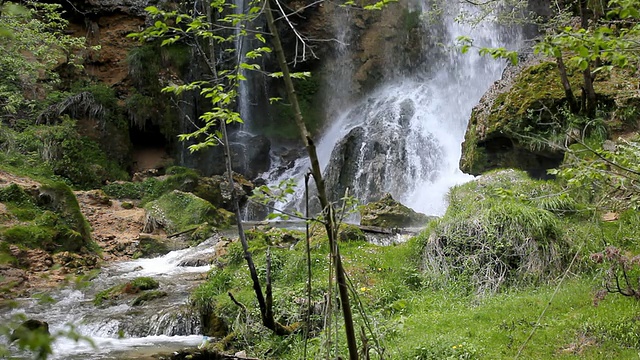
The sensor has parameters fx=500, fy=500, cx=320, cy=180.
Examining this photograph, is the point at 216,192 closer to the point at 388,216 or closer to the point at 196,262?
the point at 196,262

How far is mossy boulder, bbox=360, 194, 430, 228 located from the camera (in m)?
13.2

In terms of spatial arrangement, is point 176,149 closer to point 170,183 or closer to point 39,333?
point 170,183

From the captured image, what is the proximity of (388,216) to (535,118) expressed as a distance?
14.4ft

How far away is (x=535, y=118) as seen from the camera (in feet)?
35.8

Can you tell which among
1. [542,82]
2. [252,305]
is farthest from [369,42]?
[252,305]

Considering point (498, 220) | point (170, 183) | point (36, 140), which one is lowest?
point (498, 220)

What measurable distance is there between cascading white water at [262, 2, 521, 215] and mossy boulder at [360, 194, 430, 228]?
4.37m

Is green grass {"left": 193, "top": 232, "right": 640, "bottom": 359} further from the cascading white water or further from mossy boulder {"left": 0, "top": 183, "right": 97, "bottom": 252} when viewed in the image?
the cascading white water

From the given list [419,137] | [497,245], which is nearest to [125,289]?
[497,245]

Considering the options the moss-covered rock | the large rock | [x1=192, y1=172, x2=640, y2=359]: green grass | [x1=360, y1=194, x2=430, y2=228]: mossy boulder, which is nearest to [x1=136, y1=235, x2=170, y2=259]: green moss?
the moss-covered rock

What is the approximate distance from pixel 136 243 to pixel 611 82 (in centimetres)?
1221

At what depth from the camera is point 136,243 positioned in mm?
13797

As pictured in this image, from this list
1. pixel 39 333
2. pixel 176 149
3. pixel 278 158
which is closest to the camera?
pixel 39 333

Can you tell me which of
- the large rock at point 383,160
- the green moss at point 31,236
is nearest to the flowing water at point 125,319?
the green moss at point 31,236
